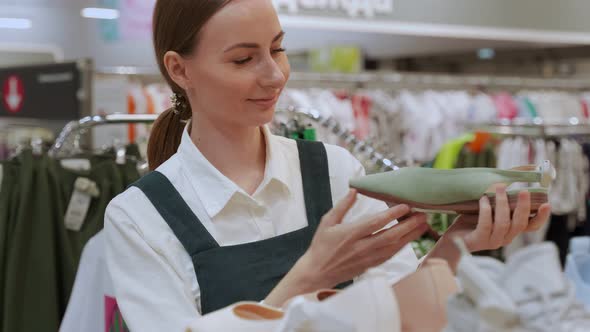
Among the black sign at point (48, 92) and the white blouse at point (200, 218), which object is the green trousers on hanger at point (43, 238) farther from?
the black sign at point (48, 92)

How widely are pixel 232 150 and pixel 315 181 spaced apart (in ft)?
0.52

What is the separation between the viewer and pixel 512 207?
967 millimetres

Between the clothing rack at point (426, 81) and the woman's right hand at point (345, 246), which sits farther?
the clothing rack at point (426, 81)

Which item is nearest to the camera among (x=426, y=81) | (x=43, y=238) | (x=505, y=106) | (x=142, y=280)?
(x=142, y=280)

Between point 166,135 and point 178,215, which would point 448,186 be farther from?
point 166,135

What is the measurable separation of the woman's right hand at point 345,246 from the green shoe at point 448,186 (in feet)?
0.09

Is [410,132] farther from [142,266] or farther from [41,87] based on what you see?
[142,266]

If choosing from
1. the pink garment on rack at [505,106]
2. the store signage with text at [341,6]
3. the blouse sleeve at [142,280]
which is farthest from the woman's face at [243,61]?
the pink garment on rack at [505,106]

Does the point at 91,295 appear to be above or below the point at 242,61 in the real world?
below

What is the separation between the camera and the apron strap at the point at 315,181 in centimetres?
129

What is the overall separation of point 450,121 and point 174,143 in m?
3.99

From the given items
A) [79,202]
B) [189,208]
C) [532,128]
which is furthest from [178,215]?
[532,128]

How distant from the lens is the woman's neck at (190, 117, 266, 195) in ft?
4.29

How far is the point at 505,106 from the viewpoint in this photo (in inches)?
217
